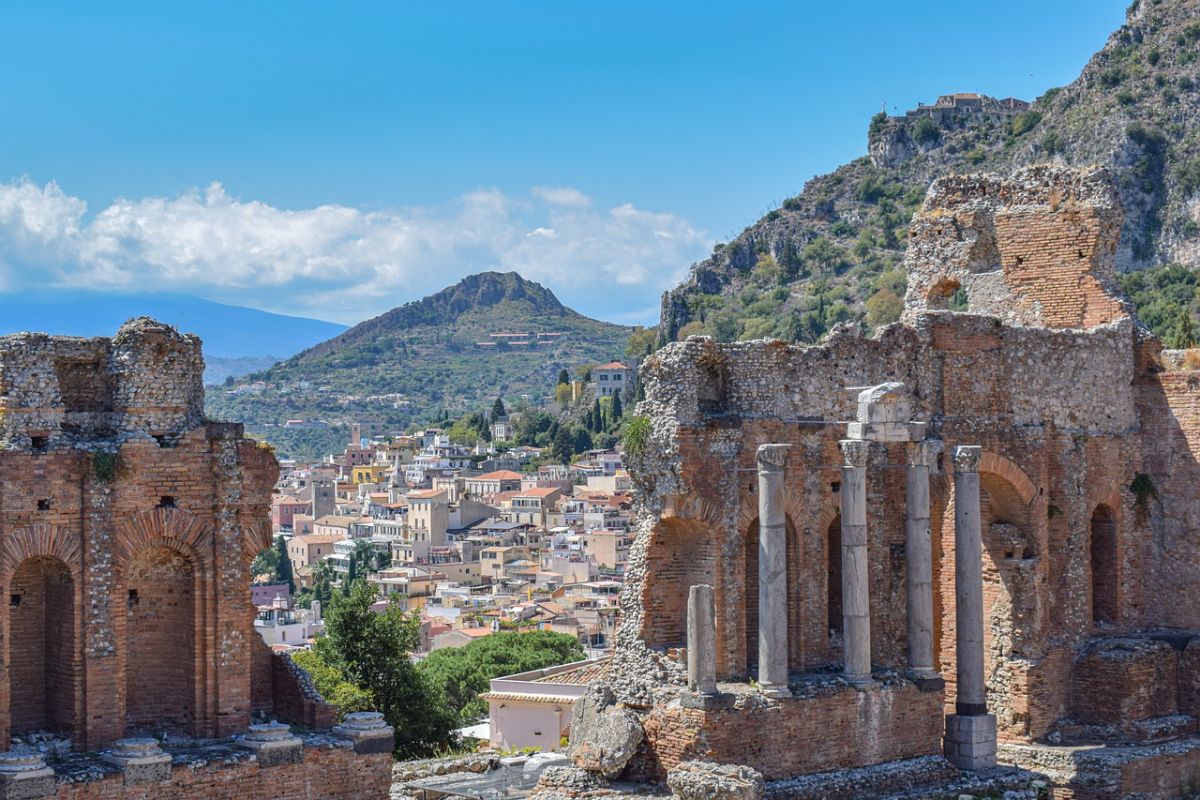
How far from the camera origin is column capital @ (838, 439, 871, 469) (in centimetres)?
2527

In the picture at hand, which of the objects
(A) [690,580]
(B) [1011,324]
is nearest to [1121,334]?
(B) [1011,324]

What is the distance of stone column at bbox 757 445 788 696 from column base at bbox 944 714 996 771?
3938 mm

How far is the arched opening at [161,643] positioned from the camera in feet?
69.3

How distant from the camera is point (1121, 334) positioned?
3098 cm

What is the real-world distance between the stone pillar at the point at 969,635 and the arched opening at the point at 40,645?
1307 cm

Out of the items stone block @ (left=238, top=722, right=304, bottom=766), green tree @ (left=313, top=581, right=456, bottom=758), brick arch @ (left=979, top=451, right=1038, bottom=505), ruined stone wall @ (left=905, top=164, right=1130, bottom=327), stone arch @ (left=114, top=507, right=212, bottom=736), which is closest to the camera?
stone block @ (left=238, top=722, right=304, bottom=766)

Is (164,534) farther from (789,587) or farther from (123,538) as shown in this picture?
(789,587)

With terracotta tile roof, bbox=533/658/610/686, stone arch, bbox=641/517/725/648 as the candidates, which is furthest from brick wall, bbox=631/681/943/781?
terracotta tile roof, bbox=533/658/610/686

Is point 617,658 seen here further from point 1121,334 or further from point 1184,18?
point 1184,18

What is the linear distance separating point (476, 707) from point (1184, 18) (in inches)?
4202

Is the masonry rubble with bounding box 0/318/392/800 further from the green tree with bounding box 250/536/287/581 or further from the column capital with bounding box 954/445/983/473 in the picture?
the green tree with bounding box 250/536/287/581

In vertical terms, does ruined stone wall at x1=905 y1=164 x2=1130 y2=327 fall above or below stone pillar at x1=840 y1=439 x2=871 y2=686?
above

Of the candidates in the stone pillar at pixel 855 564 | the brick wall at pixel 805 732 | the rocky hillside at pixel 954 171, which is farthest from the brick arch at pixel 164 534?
the rocky hillside at pixel 954 171

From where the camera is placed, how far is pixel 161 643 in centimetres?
2133
